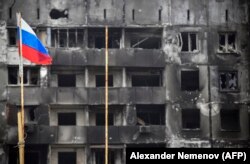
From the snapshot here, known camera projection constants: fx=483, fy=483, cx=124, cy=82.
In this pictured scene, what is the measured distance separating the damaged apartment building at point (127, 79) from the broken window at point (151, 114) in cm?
7

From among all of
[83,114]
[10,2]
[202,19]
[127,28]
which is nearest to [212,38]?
[202,19]

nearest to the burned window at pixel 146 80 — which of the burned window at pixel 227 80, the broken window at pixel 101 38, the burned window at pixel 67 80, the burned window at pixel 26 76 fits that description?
the broken window at pixel 101 38

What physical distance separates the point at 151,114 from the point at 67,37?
8.08 metres

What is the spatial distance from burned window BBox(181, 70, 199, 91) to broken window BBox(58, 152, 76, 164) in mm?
9090

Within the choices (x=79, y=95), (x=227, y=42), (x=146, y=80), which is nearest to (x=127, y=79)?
(x=146, y=80)

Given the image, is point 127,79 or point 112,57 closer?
point 112,57

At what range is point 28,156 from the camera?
33.3m

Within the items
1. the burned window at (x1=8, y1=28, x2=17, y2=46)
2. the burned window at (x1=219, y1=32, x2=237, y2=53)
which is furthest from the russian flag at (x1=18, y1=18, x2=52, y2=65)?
the burned window at (x1=219, y1=32, x2=237, y2=53)

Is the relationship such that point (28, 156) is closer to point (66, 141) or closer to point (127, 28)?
point (66, 141)

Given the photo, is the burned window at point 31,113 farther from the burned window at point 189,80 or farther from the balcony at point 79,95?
the burned window at point 189,80

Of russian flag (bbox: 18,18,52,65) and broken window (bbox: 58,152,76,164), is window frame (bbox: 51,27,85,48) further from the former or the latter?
russian flag (bbox: 18,18,52,65)

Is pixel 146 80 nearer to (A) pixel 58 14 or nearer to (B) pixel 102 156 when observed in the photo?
(B) pixel 102 156

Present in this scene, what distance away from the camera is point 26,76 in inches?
1323

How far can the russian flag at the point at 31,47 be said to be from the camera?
81.2 feet
